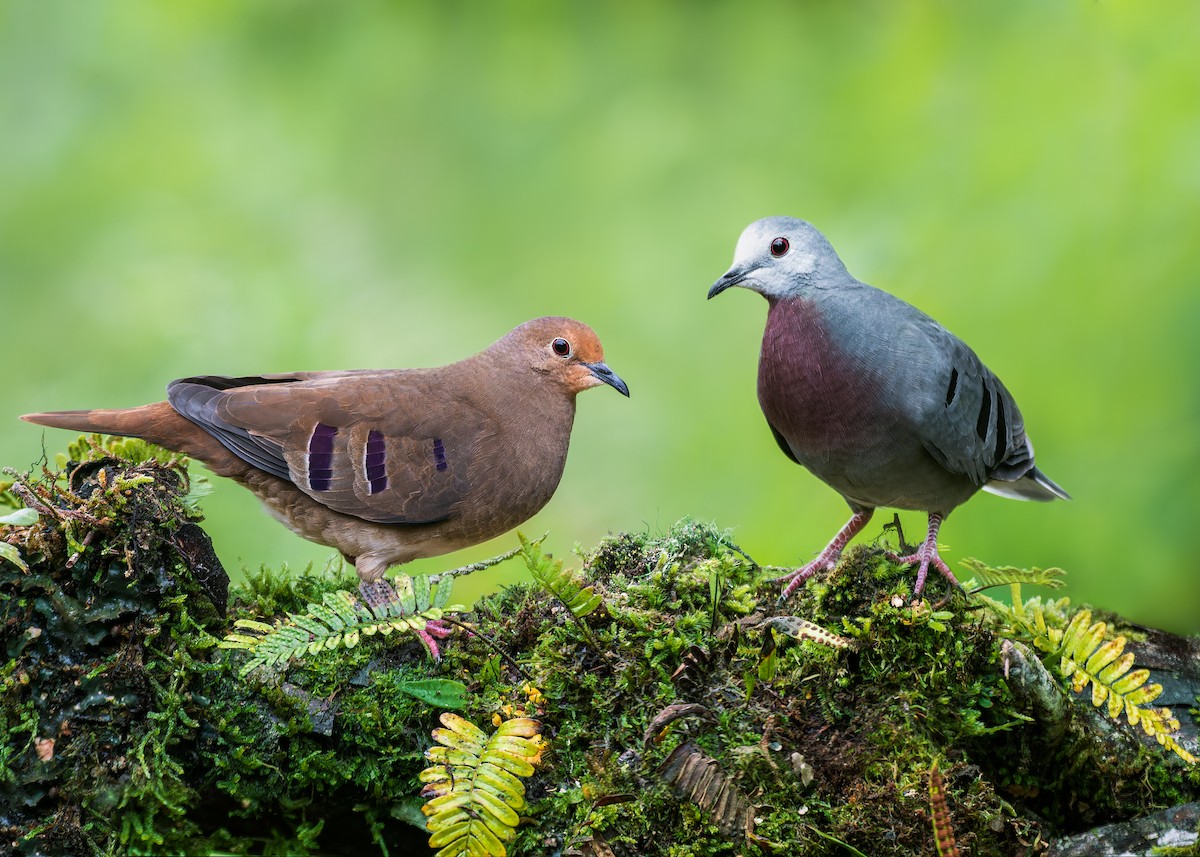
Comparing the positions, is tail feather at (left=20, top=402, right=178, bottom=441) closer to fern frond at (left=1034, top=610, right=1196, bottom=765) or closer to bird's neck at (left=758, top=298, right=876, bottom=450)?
bird's neck at (left=758, top=298, right=876, bottom=450)

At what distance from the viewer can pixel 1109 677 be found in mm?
3861

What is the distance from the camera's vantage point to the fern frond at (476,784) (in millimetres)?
3281

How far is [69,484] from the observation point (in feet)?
13.1

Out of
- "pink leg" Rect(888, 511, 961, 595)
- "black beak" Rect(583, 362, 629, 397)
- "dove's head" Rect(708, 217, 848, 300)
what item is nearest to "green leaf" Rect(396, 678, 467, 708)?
"black beak" Rect(583, 362, 629, 397)

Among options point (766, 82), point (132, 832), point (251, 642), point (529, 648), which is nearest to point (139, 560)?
point (251, 642)

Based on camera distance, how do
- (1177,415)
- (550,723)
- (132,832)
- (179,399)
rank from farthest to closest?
(1177,415) < (179,399) < (550,723) < (132,832)

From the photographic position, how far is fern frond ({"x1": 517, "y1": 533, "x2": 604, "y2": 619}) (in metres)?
3.65

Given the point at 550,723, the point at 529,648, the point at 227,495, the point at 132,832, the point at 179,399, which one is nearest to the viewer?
the point at 132,832

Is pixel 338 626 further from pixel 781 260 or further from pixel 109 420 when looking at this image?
pixel 781 260

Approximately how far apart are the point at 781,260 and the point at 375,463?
1.89 meters

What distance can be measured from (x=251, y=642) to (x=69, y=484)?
39.9 inches

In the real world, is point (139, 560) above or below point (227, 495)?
below

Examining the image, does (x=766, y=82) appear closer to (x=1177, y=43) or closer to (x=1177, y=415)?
(x=1177, y=43)

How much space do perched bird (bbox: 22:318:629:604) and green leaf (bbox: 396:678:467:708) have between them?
0.73 meters
